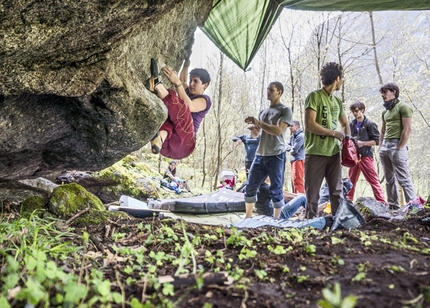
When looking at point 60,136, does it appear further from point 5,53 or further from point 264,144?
point 264,144

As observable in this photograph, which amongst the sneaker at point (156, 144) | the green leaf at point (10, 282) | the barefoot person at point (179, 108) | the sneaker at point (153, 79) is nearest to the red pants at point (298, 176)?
the barefoot person at point (179, 108)

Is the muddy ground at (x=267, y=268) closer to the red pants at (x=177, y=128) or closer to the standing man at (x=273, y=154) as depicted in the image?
the red pants at (x=177, y=128)

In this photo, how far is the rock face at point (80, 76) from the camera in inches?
69.4

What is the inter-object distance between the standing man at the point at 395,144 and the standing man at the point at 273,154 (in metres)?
1.93

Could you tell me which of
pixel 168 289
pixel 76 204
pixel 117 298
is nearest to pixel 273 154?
pixel 76 204

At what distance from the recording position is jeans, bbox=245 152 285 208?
15.0 ft

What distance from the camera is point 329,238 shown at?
7.04ft

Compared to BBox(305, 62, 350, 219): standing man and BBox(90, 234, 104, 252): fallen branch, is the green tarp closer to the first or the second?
BBox(305, 62, 350, 219): standing man

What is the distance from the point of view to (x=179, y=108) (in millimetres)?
3850

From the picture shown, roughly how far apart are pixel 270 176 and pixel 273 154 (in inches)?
14.4

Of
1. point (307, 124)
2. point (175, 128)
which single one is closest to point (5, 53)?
point (175, 128)

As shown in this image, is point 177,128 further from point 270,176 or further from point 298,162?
point 298,162

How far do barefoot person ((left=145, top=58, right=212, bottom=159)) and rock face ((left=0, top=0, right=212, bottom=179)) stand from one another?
0.23 m

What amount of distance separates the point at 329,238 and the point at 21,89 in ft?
8.35
